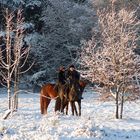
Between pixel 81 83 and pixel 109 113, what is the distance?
550cm

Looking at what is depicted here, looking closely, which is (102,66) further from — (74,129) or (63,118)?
(74,129)

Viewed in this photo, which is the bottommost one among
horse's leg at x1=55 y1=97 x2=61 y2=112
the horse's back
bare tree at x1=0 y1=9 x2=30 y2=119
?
horse's leg at x1=55 y1=97 x2=61 y2=112

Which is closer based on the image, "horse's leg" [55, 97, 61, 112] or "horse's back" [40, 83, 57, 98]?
"horse's leg" [55, 97, 61, 112]

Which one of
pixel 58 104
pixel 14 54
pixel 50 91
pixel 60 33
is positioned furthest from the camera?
pixel 60 33

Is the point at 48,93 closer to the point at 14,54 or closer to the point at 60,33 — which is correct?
the point at 14,54

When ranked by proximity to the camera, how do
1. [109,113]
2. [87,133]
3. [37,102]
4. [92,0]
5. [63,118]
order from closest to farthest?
[87,133], [63,118], [109,113], [37,102], [92,0]

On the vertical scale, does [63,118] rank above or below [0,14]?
below

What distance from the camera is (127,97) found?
2220cm

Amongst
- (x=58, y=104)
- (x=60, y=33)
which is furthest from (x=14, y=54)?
(x=60, y=33)

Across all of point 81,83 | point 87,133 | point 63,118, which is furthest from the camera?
point 81,83

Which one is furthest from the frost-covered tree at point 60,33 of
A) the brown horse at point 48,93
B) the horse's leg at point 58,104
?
the horse's leg at point 58,104

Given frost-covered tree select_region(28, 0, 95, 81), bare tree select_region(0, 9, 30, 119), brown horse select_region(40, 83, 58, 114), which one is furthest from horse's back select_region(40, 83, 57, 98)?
frost-covered tree select_region(28, 0, 95, 81)

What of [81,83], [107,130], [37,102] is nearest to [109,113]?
[81,83]

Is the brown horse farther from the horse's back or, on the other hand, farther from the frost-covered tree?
the frost-covered tree
